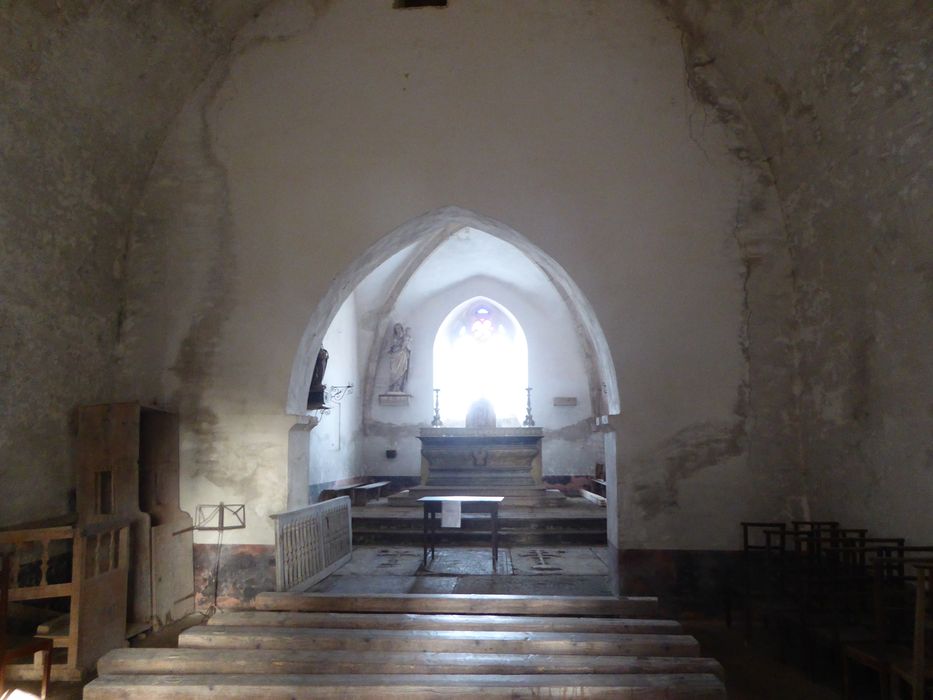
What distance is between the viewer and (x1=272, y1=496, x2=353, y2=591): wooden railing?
17.7 feet

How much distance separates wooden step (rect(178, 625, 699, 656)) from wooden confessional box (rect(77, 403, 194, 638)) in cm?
123

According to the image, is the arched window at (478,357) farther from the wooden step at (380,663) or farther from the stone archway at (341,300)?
the wooden step at (380,663)

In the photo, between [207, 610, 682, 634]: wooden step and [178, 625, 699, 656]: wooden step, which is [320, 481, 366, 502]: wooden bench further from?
[178, 625, 699, 656]: wooden step

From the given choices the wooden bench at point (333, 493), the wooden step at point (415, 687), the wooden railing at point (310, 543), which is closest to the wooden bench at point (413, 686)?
the wooden step at point (415, 687)

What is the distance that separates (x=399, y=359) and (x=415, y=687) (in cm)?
963

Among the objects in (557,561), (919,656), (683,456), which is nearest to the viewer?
(919,656)

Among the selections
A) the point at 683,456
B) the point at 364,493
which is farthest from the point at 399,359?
the point at 683,456

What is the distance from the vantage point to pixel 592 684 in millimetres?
3492

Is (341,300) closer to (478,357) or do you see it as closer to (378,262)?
(378,262)

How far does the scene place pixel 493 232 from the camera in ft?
21.0

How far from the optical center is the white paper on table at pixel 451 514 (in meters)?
6.69

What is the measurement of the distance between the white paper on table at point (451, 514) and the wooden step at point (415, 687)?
9.99 ft

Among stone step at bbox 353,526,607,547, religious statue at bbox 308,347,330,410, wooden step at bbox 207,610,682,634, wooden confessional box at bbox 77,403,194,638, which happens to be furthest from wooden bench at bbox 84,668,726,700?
stone step at bbox 353,526,607,547

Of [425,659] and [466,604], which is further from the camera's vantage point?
[466,604]
